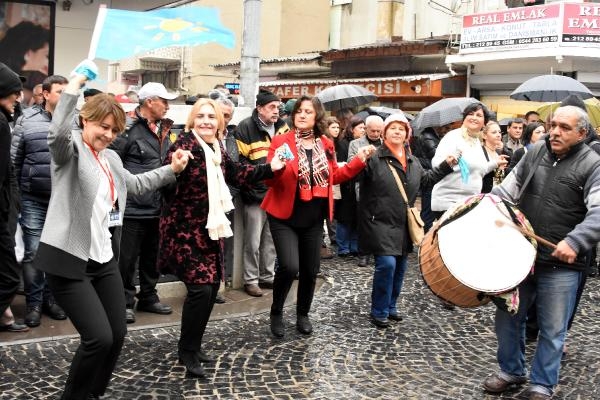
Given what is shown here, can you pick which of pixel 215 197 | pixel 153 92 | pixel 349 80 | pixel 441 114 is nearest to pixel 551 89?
pixel 441 114

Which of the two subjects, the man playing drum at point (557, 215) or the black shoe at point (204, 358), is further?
the black shoe at point (204, 358)

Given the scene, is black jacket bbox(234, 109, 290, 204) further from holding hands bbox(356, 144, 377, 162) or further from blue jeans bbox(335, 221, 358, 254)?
blue jeans bbox(335, 221, 358, 254)

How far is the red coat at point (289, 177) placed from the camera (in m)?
5.66

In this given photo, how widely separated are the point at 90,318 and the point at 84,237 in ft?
1.43

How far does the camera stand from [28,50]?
8.25 m

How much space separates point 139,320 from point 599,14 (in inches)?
558

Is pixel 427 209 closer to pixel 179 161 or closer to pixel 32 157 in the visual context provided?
pixel 32 157

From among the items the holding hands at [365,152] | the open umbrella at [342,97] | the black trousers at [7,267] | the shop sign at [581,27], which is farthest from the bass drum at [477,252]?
the shop sign at [581,27]

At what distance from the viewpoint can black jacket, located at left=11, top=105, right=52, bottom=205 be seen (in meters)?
5.70

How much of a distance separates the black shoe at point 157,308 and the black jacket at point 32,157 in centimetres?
132

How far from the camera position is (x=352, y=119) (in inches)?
380

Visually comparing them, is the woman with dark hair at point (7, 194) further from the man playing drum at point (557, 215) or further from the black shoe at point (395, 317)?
the man playing drum at point (557, 215)

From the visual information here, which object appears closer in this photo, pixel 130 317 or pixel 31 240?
pixel 31 240

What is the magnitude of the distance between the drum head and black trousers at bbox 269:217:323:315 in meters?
1.42
